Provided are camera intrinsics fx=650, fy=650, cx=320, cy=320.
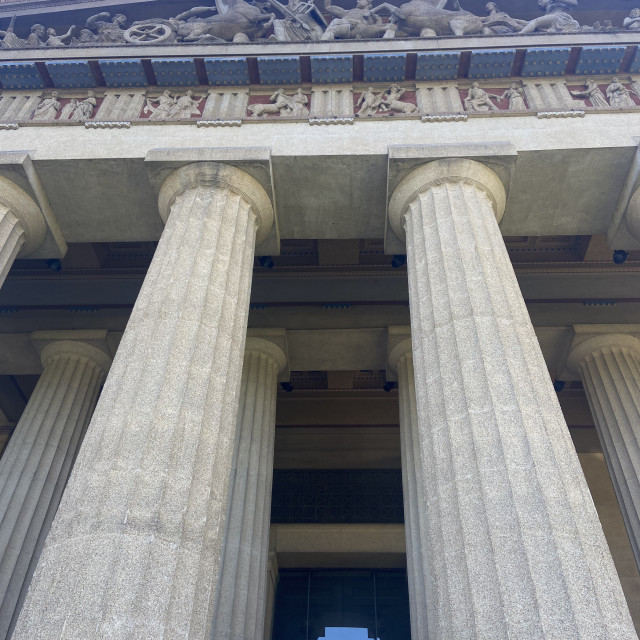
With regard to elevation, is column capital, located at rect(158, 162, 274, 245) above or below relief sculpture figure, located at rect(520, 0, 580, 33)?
below

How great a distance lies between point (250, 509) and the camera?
35.2ft

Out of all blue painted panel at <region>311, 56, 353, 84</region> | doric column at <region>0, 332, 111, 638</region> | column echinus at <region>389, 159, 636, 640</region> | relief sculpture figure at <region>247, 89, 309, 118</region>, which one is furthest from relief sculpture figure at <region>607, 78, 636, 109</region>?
doric column at <region>0, 332, 111, 638</region>

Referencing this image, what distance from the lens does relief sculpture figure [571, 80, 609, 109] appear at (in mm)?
11625

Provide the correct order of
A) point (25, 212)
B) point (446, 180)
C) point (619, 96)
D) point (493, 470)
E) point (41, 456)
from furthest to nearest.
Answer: point (41, 456) → point (619, 96) → point (25, 212) → point (446, 180) → point (493, 470)

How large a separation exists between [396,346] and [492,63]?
231 inches

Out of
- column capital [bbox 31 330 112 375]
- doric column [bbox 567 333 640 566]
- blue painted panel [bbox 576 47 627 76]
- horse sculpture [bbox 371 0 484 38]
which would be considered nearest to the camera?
doric column [bbox 567 333 640 566]

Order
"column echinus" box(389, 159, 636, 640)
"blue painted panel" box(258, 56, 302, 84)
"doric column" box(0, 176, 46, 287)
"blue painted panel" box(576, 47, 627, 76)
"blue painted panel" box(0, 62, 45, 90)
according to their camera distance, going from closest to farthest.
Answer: "column echinus" box(389, 159, 636, 640) → "doric column" box(0, 176, 46, 287) → "blue painted panel" box(576, 47, 627, 76) → "blue painted panel" box(258, 56, 302, 84) → "blue painted panel" box(0, 62, 45, 90)

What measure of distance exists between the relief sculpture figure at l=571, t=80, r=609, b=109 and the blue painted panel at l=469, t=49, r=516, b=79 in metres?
1.35

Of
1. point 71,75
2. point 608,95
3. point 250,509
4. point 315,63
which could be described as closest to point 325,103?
point 315,63

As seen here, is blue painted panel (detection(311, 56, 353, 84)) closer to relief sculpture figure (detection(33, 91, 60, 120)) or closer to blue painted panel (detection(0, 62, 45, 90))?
relief sculpture figure (detection(33, 91, 60, 120))

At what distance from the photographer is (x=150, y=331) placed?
7.57m

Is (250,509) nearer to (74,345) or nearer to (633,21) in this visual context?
(74,345)

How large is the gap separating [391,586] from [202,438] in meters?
9.95

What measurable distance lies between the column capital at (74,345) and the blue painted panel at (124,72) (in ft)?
17.1
